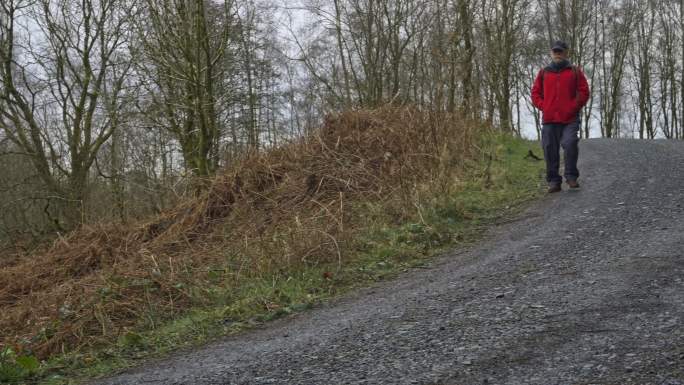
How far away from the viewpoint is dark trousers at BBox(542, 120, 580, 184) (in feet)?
26.7

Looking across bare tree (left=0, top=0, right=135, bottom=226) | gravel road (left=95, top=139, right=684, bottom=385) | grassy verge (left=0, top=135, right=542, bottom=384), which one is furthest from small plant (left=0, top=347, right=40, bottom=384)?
bare tree (left=0, top=0, right=135, bottom=226)

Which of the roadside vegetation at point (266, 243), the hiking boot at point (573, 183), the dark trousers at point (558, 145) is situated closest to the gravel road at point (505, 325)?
the roadside vegetation at point (266, 243)

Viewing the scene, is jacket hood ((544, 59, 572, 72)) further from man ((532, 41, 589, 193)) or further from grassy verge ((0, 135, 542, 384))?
grassy verge ((0, 135, 542, 384))

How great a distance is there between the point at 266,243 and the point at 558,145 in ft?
14.3

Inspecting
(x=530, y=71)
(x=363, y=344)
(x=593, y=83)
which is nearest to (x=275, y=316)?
(x=363, y=344)

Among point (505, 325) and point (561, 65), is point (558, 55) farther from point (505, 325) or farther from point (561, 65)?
point (505, 325)

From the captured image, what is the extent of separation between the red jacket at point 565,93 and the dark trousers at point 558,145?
0.48 feet

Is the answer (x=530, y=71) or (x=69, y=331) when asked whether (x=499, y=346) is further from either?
(x=530, y=71)

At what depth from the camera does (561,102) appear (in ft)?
26.7

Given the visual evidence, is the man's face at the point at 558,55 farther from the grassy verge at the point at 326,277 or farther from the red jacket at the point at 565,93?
the grassy verge at the point at 326,277

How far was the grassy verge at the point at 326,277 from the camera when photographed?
15.1 ft

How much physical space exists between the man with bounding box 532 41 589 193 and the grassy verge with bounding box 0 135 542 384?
2.82 ft

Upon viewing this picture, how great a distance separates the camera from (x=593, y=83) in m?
36.1

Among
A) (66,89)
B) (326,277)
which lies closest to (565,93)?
(326,277)
